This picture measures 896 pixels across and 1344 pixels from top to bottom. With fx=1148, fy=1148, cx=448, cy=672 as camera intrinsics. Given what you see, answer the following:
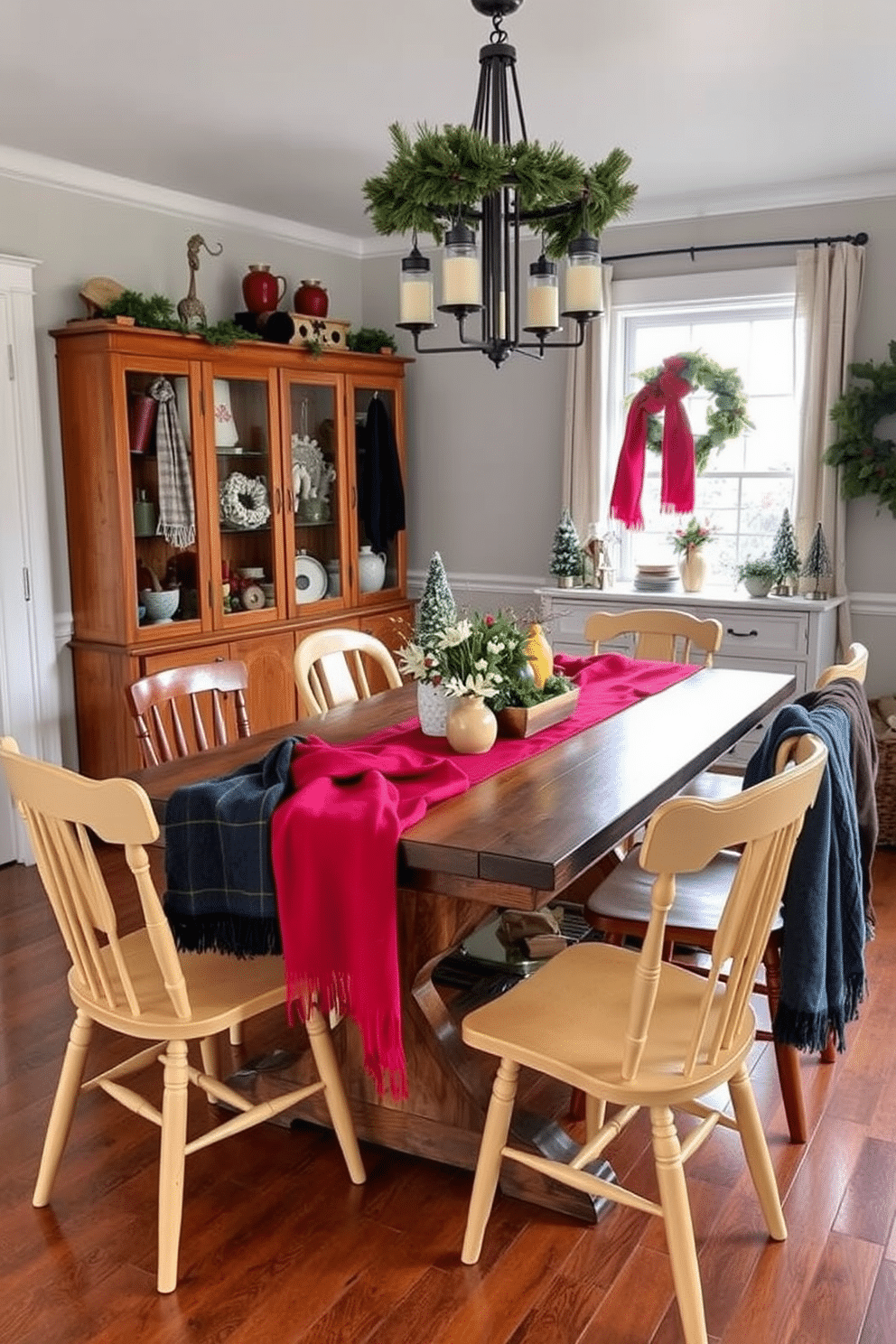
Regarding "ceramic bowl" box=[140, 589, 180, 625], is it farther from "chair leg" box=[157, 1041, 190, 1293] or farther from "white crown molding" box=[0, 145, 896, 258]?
"chair leg" box=[157, 1041, 190, 1293]

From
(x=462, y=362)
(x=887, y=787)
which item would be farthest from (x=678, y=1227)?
(x=462, y=362)

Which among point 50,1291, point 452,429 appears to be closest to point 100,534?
point 452,429

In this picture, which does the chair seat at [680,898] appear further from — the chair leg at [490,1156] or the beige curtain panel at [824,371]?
the beige curtain panel at [824,371]

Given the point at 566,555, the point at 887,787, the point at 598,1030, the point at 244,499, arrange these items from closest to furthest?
the point at 598,1030
the point at 887,787
the point at 244,499
the point at 566,555

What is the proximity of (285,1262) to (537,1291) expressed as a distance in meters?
0.46

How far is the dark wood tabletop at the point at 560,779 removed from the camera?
6.35ft

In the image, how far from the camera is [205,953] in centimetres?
236

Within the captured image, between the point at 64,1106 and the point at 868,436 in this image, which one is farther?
the point at 868,436

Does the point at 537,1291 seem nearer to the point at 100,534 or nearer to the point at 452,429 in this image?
the point at 100,534

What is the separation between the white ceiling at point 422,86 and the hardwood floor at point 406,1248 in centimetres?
269

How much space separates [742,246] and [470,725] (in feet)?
10.7

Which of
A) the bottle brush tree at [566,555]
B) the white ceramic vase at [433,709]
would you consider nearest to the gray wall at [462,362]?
the bottle brush tree at [566,555]

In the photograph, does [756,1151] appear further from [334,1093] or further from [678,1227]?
[334,1093]

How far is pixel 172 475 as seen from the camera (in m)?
4.38
